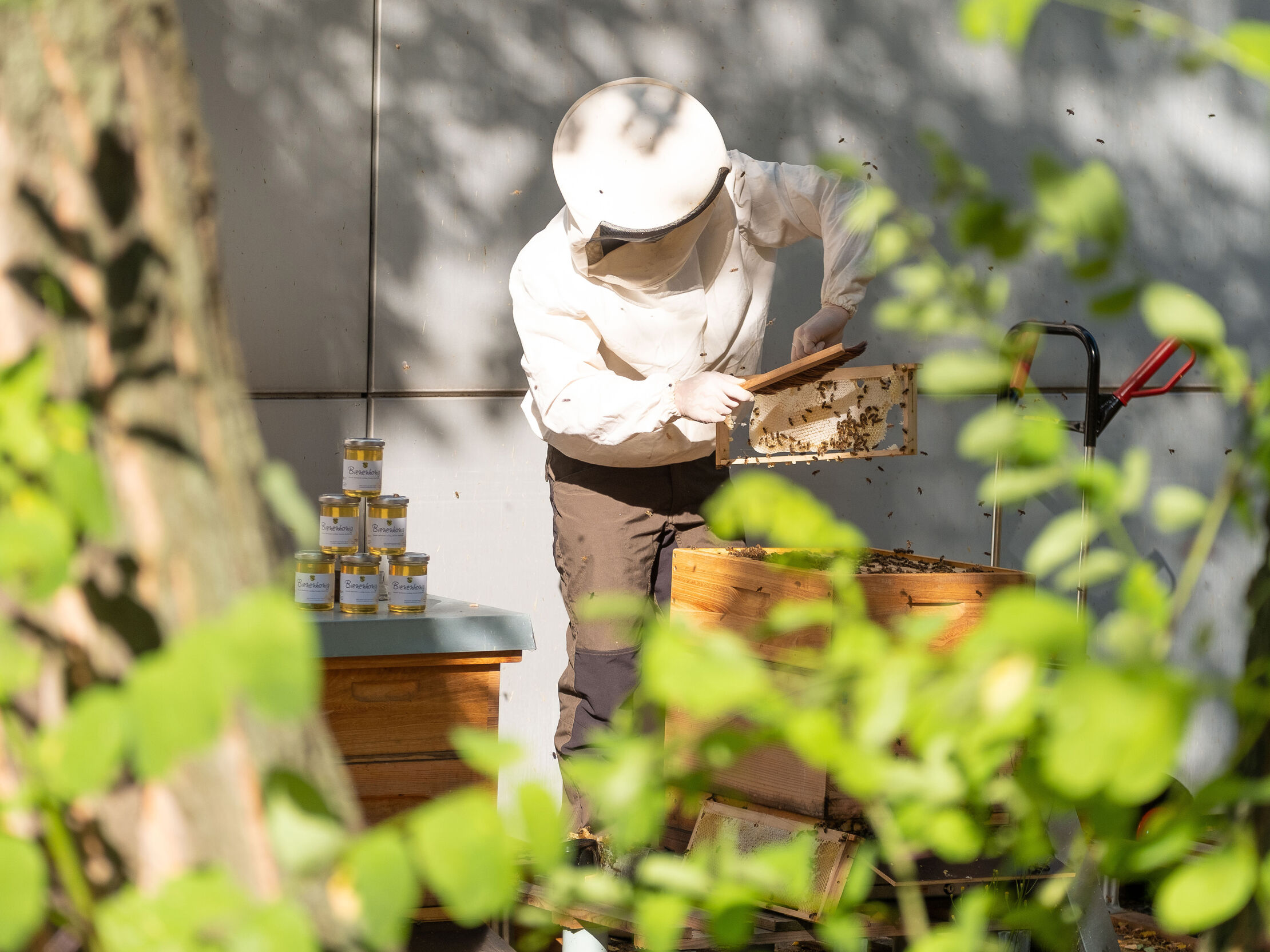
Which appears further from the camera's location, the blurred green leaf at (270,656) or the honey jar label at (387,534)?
the honey jar label at (387,534)

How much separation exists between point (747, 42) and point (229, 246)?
5.90 ft

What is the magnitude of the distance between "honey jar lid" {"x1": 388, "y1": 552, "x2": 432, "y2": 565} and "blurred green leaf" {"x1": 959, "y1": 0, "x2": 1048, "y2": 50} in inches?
100.0

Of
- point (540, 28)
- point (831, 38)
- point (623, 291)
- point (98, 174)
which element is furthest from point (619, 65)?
point (98, 174)

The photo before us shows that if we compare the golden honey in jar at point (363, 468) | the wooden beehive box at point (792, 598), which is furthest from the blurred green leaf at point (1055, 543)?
the golden honey in jar at point (363, 468)

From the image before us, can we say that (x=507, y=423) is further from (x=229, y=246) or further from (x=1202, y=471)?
(x=1202, y=471)

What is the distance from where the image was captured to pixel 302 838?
18.7 inches

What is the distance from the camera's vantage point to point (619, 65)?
378 cm

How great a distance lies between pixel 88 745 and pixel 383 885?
0.41 feet

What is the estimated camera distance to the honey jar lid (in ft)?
9.57

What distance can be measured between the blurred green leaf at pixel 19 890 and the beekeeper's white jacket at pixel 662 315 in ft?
8.03

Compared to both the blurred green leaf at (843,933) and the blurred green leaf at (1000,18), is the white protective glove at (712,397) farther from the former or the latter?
the blurred green leaf at (1000,18)

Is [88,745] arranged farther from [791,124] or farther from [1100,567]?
[791,124]

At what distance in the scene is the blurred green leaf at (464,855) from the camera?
0.44 meters

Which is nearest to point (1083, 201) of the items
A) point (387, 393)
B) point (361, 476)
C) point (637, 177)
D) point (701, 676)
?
point (701, 676)
